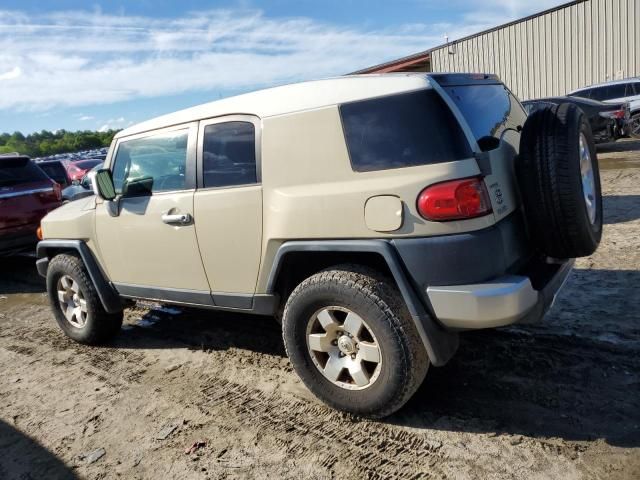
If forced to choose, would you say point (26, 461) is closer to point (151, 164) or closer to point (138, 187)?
→ point (138, 187)

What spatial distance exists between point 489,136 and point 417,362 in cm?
130

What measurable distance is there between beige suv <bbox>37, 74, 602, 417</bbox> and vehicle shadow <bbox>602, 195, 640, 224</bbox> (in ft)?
12.4

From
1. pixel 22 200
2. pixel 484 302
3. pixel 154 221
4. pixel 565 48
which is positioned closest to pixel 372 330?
pixel 484 302

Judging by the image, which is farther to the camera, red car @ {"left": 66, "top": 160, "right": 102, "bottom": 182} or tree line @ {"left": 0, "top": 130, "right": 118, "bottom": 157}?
tree line @ {"left": 0, "top": 130, "right": 118, "bottom": 157}

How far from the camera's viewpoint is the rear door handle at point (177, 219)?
3.46m

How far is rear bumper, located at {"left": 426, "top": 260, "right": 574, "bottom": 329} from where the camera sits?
2451 millimetres

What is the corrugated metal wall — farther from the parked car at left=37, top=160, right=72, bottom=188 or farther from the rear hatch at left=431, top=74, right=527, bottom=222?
the rear hatch at left=431, top=74, right=527, bottom=222

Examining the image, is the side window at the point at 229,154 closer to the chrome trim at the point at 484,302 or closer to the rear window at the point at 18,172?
the chrome trim at the point at 484,302

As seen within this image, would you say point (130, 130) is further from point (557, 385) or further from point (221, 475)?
point (557, 385)

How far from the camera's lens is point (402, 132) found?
265 cm

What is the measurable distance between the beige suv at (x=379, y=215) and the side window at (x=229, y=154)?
0.01m

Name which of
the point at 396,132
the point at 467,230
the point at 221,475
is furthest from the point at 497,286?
the point at 221,475

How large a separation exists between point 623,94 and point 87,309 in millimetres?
15589

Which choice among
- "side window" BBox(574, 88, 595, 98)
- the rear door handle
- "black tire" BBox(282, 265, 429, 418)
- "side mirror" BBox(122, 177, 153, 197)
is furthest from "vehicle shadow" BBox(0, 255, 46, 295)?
"side window" BBox(574, 88, 595, 98)
